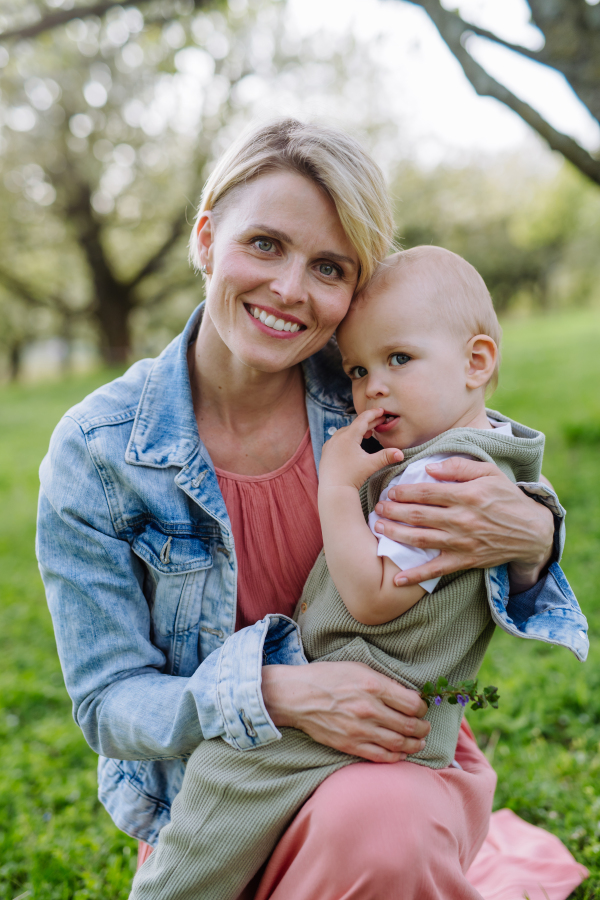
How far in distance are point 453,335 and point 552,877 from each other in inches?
71.3

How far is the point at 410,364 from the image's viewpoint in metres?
1.79

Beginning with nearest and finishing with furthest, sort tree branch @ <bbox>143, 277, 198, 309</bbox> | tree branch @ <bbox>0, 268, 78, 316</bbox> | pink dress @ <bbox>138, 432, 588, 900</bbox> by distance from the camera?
1. pink dress @ <bbox>138, 432, 588, 900</bbox>
2. tree branch @ <bbox>0, 268, 78, 316</bbox>
3. tree branch @ <bbox>143, 277, 198, 309</bbox>

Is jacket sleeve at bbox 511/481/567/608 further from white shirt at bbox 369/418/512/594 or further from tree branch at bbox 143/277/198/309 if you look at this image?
tree branch at bbox 143/277/198/309

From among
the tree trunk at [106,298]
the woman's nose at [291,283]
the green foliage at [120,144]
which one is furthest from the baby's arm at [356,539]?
the tree trunk at [106,298]

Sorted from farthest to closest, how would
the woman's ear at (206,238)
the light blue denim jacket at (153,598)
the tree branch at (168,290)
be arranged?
the tree branch at (168,290) < the woman's ear at (206,238) < the light blue denim jacket at (153,598)

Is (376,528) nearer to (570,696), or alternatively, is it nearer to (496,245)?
(570,696)

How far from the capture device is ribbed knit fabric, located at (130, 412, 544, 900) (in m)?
1.56

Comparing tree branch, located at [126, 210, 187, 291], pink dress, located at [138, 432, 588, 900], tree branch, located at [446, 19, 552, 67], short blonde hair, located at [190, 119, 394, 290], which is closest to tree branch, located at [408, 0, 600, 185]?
tree branch, located at [446, 19, 552, 67]

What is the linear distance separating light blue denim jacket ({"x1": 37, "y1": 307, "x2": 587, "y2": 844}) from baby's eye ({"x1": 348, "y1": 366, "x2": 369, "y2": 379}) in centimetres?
50

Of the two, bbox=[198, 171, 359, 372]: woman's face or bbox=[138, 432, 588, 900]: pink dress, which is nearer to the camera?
bbox=[138, 432, 588, 900]: pink dress

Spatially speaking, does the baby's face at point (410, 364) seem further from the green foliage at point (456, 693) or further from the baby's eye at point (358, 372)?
the green foliage at point (456, 693)

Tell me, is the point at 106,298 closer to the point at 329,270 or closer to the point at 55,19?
the point at 55,19

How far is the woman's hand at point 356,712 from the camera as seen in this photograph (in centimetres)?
158

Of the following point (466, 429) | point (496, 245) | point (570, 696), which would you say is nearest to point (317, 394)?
point (466, 429)
